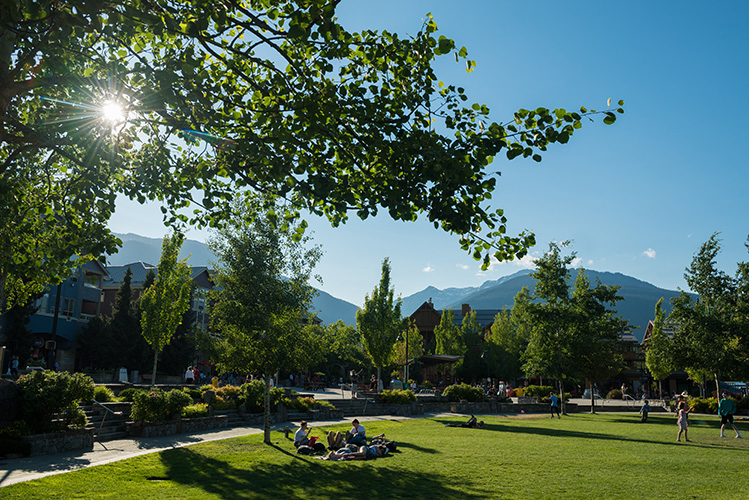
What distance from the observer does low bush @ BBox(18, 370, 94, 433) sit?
47.9 feet

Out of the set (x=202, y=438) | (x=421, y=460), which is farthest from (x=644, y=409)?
(x=202, y=438)

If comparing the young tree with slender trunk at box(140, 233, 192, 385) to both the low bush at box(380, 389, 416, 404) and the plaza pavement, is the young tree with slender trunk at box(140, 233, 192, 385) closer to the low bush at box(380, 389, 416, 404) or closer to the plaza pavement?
the plaza pavement

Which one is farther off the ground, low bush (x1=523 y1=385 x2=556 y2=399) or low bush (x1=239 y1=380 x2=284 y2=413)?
low bush (x1=239 y1=380 x2=284 y2=413)

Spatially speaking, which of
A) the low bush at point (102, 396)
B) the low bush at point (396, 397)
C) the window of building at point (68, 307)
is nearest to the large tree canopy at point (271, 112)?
the low bush at point (102, 396)

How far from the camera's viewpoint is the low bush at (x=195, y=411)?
2083 centimetres

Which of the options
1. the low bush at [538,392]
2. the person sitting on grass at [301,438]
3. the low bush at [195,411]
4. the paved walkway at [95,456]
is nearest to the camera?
the paved walkway at [95,456]

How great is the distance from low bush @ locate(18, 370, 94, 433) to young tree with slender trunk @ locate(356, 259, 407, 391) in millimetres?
23363

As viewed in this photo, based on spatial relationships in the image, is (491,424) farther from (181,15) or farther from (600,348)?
(181,15)

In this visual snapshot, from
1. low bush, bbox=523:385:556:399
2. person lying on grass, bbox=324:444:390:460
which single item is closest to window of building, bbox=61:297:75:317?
low bush, bbox=523:385:556:399

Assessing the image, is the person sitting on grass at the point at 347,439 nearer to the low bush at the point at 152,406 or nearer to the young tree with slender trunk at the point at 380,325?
the low bush at the point at 152,406

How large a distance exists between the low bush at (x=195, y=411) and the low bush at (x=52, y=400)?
516cm

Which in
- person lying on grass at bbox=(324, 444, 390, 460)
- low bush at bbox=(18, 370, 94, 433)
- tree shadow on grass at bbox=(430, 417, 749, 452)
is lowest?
tree shadow on grass at bbox=(430, 417, 749, 452)

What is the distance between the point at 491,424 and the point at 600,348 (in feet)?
42.0

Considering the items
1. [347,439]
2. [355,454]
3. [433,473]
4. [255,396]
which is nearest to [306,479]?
[433,473]
